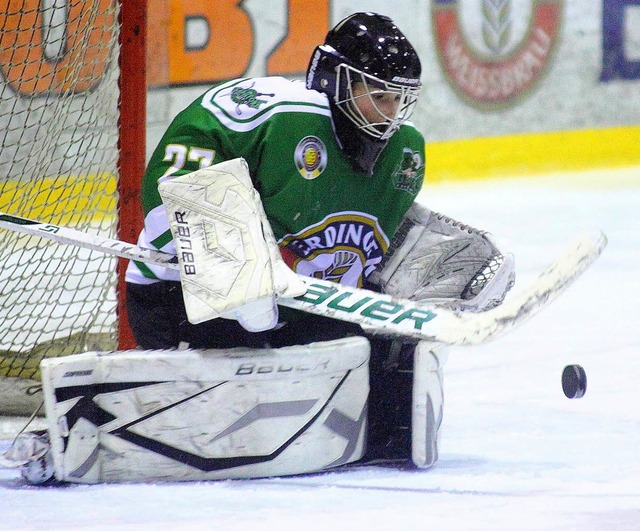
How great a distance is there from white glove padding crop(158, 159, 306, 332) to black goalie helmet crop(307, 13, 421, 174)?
11.6 inches

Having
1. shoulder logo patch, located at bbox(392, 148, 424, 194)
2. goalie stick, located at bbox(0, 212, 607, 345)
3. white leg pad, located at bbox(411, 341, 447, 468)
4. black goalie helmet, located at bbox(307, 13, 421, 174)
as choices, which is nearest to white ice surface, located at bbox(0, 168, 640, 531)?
white leg pad, located at bbox(411, 341, 447, 468)

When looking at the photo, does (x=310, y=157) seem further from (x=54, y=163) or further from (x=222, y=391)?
(x=54, y=163)

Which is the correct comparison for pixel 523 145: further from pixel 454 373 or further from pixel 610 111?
pixel 454 373

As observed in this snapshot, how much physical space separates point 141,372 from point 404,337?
51 centimetres

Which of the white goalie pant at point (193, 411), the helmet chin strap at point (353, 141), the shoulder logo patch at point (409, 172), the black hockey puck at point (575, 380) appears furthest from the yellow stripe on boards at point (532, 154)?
the white goalie pant at point (193, 411)

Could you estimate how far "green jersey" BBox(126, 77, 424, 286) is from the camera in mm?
2062

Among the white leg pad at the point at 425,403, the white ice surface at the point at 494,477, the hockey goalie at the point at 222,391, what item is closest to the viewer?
the white ice surface at the point at 494,477

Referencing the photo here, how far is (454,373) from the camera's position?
2.89 meters

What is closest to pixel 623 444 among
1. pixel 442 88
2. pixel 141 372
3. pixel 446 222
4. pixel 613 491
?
pixel 613 491

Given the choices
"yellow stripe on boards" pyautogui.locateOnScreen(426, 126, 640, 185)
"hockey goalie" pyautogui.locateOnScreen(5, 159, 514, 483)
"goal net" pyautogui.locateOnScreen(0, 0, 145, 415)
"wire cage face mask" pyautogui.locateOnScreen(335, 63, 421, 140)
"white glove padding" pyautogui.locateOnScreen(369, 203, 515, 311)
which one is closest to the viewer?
"hockey goalie" pyautogui.locateOnScreen(5, 159, 514, 483)

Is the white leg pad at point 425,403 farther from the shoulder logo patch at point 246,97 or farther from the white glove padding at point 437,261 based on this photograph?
the shoulder logo patch at point 246,97

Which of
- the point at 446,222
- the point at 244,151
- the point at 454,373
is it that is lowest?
the point at 454,373

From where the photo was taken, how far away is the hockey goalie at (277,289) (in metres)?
1.86

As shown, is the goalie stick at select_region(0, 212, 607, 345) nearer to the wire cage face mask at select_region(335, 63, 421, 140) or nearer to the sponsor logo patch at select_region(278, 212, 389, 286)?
the sponsor logo patch at select_region(278, 212, 389, 286)
